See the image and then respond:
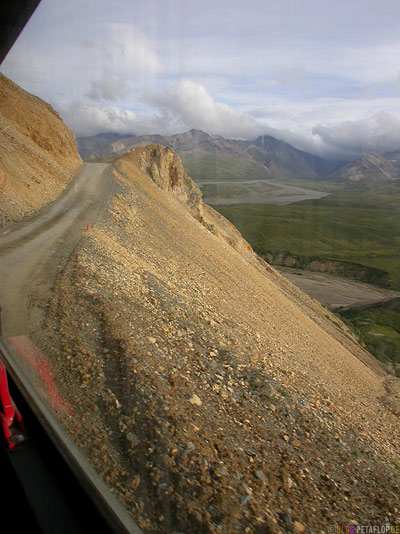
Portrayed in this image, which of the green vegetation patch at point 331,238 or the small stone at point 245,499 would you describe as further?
the green vegetation patch at point 331,238

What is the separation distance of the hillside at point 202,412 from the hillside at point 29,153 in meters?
7.80

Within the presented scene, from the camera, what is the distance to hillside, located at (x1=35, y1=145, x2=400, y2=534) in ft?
9.15

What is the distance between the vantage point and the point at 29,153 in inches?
851

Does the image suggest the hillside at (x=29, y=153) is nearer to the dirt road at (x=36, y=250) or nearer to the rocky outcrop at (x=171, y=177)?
the dirt road at (x=36, y=250)

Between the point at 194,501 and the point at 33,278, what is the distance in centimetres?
567

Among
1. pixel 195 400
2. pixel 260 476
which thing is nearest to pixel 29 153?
pixel 195 400

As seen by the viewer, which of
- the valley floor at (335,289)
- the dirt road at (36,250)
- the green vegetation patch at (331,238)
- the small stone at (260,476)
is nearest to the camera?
the small stone at (260,476)

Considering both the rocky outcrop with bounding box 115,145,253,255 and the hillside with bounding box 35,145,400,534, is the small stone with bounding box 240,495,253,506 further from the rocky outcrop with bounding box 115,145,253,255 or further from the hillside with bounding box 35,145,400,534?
the rocky outcrop with bounding box 115,145,253,255

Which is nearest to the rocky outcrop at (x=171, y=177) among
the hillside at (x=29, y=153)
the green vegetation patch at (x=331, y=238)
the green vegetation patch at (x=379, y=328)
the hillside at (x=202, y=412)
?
the hillside at (x=29, y=153)

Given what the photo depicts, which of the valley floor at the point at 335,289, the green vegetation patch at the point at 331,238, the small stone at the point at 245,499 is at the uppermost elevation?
the small stone at the point at 245,499

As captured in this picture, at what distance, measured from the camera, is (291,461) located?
13.3 feet

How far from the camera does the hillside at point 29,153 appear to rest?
53.2ft

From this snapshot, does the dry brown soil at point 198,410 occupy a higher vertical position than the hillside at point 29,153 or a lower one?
lower

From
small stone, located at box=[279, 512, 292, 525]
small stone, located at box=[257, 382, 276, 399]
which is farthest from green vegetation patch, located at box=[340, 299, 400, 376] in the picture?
small stone, located at box=[279, 512, 292, 525]
